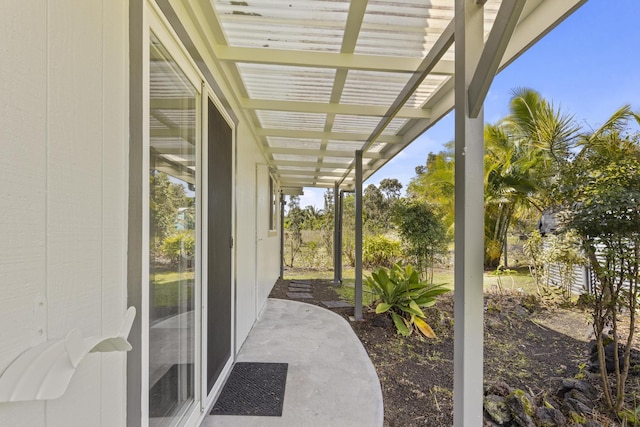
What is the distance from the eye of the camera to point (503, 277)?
303 inches

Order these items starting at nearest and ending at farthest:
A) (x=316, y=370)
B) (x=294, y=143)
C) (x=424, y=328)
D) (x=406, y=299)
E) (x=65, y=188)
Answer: (x=65, y=188)
(x=316, y=370)
(x=424, y=328)
(x=406, y=299)
(x=294, y=143)

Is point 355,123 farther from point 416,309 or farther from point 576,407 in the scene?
point 576,407

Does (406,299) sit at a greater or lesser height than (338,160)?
lesser

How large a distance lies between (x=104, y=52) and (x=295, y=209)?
1231 centimetres

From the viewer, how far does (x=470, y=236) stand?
5.09 feet

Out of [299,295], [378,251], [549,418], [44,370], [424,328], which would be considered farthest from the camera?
[378,251]

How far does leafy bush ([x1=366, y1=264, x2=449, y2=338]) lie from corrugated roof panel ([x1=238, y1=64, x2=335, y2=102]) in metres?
2.78

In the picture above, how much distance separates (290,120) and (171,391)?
303 centimetres

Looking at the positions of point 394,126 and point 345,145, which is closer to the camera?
point 394,126

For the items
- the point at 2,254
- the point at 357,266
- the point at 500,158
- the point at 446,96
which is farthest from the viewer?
the point at 500,158

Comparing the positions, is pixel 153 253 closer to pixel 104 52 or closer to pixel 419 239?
pixel 104 52

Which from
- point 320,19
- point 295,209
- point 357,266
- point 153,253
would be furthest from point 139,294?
point 295,209

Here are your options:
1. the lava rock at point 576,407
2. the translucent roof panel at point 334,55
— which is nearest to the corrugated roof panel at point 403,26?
the translucent roof panel at point 334,55

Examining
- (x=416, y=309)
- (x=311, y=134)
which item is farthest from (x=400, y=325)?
(x=311, y=134)
